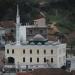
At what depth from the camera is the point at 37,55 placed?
53.4 m

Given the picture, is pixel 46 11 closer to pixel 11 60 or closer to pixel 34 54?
pixel 11 60

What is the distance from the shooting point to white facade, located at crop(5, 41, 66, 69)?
5322cm

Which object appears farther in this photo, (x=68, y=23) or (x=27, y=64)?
(x=68, y=23)

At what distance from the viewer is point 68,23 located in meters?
68.6

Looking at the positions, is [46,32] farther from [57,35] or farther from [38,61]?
[38,61]

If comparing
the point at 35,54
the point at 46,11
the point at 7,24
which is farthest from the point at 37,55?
the point at 46,11

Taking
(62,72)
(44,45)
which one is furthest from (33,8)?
(62,72)

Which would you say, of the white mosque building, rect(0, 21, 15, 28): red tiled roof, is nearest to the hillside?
rect(0, 21, 15, 28): red tiled roof

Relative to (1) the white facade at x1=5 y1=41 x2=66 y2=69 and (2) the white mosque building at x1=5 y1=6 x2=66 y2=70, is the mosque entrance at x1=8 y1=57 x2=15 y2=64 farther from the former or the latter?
(1) the white facade at x1=5 y1=41 x2=66 y2=69

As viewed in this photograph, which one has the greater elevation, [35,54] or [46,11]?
[46,11]

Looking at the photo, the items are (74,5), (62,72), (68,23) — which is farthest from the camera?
(74,5)

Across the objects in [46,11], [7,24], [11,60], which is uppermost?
[46,11]

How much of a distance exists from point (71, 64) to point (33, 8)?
70.5 ft

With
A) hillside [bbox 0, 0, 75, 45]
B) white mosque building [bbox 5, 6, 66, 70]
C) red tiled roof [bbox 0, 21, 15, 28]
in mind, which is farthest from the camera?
hillside [bbox 0, 0, 75, 45]
